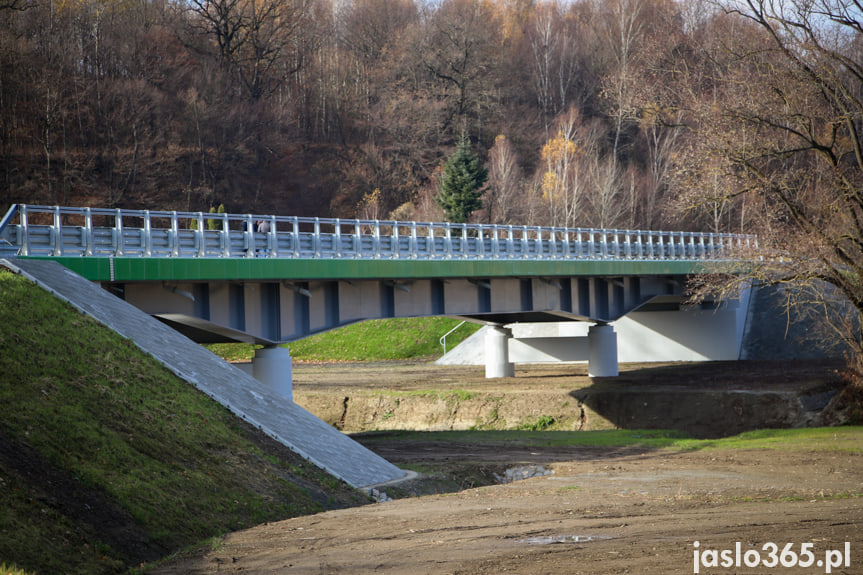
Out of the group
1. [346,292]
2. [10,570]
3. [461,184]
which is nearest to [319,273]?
[346,292]

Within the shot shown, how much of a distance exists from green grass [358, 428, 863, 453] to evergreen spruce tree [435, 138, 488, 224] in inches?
1452

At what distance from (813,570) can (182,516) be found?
7.76 meters

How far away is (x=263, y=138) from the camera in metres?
76.9

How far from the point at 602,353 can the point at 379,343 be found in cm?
1908

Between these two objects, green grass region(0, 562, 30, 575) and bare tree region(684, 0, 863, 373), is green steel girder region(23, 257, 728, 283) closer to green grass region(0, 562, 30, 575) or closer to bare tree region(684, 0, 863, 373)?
bare tree region(684, 0, 863, 373)

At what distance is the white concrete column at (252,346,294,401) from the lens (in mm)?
27281

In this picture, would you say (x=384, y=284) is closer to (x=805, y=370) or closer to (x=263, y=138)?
(x=805, y=370)

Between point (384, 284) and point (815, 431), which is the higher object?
point (384, 284)

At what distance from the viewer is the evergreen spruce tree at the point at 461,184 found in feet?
220

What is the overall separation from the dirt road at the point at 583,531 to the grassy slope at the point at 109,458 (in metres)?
0.83

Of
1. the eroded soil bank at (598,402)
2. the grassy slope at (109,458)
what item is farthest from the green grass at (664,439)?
the grassy slope at (109,458)

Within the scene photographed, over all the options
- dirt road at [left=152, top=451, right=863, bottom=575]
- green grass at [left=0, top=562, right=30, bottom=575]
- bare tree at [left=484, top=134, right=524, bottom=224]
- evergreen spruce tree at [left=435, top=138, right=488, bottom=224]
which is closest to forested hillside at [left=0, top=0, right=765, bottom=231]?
bare tree at [left=484, top=134, right=524, bottom=224]

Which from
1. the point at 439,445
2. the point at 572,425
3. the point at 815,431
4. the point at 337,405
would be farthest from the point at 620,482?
the point at 337,405

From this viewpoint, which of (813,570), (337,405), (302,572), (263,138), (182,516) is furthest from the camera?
(263,138)
